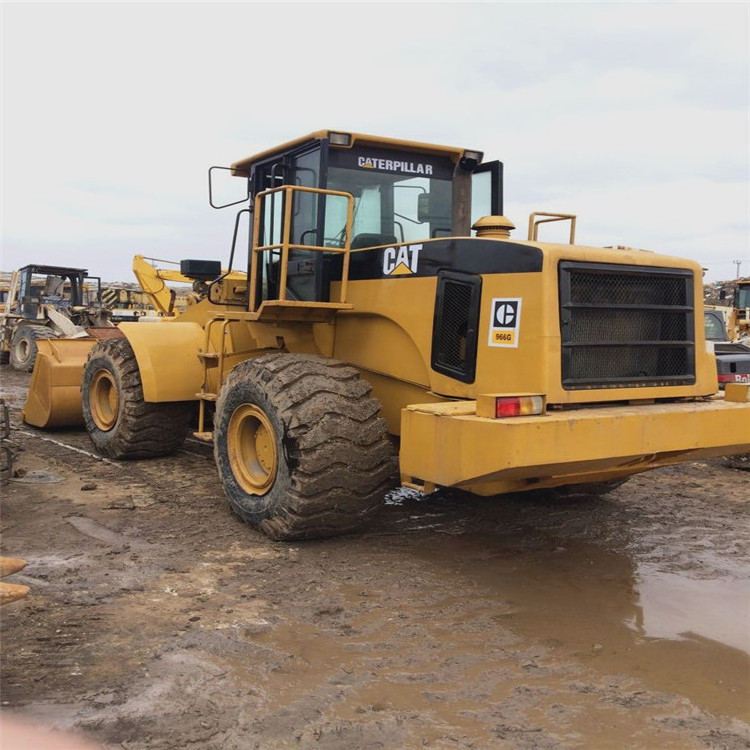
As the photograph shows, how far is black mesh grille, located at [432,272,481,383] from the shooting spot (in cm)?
457

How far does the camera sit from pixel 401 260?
5.07m

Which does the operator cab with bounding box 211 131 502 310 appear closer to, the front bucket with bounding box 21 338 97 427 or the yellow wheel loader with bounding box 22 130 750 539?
the yellow wheel loader with bounding box 22 130 750 539

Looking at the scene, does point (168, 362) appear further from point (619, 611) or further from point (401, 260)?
point (619, 611)

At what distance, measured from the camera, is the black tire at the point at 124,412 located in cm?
722

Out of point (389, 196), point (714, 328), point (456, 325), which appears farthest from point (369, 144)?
point (714, 328)

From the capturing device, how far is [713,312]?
36.8 feet

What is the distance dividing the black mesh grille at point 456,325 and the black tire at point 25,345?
15127 mm

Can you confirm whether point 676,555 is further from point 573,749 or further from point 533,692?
point 573,749

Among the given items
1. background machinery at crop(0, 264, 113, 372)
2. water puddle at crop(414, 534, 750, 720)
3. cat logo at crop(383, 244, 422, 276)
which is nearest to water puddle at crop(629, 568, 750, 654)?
water puddle at crop(414, 534, 750, 720)

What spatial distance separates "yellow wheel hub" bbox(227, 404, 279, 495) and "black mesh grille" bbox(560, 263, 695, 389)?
2.12m

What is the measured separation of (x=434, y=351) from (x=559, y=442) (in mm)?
1175

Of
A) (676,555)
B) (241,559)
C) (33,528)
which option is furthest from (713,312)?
(33,528)

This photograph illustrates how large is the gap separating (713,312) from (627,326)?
7458 mm

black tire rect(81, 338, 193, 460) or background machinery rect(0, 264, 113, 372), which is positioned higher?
background machinery rect(0, 264, 113, 372)
